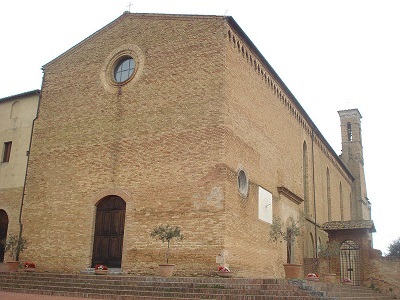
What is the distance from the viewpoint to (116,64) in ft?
64.3

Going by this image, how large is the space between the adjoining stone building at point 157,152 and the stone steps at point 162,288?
2.30 metres

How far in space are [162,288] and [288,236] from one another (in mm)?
8118

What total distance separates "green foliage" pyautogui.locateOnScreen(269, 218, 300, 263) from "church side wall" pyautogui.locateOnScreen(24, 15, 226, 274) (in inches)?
140

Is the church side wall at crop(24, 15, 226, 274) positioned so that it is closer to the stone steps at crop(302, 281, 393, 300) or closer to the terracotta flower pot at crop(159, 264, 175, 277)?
the terracotta flower pot at crop(159, 264, 175, 277)

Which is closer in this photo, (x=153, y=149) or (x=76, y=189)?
(x=153, y=149)

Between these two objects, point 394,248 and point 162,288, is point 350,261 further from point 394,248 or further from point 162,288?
point 394,248

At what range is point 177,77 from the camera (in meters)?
17.4

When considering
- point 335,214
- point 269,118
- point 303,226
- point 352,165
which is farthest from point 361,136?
point 269,118

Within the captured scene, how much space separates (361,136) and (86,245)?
32.6 metres

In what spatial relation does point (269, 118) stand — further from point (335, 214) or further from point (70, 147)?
point (335, 214)

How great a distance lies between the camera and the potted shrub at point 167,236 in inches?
545

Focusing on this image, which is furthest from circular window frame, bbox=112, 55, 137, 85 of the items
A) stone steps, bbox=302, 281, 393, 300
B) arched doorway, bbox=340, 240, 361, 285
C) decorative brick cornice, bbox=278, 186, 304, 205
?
arched doorway, bbox=340, 240, 361, 285

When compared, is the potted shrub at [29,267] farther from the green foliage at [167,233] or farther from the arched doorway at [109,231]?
the green foliage at [167,233]

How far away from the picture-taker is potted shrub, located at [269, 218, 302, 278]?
50.4ft
